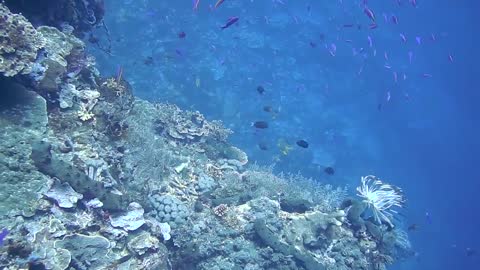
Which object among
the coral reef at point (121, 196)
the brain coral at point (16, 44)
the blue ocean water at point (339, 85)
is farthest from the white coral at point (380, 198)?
the brain coral at point (16, 44)

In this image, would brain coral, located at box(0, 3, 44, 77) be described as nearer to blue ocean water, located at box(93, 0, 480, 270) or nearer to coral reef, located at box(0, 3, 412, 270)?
coral reef, located at box(0, 3, 412, 270)

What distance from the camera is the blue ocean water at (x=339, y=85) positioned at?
1018 inches

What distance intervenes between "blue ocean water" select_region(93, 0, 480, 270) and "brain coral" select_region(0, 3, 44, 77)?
8590 mm

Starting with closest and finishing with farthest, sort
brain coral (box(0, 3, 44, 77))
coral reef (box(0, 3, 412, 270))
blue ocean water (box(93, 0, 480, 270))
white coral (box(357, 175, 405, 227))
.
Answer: coral reef (box(0, 3, 412, 270))
brain coral (box(0, 3, 44, 77))
white coral (box(357, 175, 405, 227))
blue ocean water (box(93, 0, 480, 270))

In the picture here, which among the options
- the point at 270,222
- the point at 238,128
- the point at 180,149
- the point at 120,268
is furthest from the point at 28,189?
the point at 238,128

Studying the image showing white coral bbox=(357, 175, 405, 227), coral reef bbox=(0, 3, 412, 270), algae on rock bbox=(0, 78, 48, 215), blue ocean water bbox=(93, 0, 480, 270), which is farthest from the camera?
blue ocean water bbox=(93, 0, 480, 270)

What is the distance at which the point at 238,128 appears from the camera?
26.7 metres

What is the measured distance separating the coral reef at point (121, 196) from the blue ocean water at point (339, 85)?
476 centimetres

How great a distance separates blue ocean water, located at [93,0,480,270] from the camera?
25.9m

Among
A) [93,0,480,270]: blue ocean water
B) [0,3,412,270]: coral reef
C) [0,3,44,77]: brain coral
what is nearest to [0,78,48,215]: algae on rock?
[0,3,412,270]: coral reef

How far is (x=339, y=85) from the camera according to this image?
129ft

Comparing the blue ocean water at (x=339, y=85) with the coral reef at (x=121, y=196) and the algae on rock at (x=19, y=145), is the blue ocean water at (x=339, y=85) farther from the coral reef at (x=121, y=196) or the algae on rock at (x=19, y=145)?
the algae on rock at (x=19, y=145)

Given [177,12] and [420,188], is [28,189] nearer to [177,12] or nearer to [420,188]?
[177,12]

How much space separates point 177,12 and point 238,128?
11.2 m
